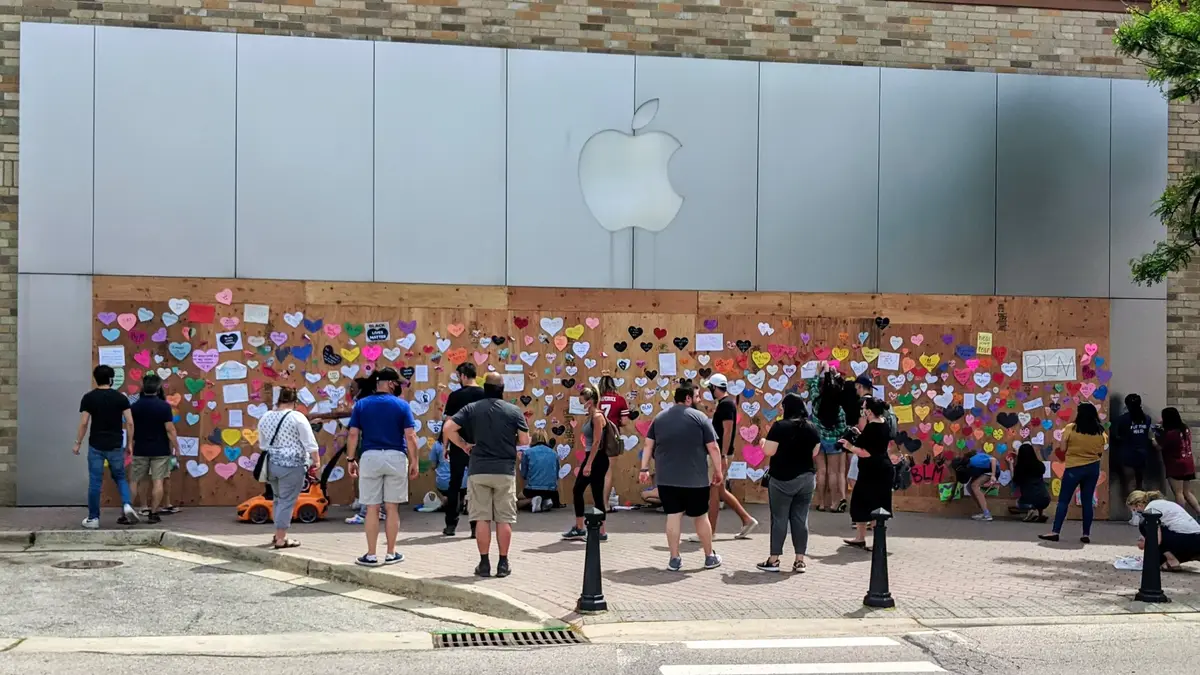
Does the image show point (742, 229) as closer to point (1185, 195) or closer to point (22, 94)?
point (1185, 195)

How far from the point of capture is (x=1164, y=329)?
15.5 metres

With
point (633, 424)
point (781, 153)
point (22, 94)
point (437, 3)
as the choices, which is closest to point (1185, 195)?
point (781, 153)

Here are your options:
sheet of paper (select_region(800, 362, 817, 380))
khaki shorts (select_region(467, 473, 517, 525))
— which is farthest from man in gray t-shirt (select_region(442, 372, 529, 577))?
sheet of paper (select_region(800, 362, 817, 380))

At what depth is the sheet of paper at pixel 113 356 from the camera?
13.4m

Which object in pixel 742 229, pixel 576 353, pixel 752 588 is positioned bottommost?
pixel 752 588

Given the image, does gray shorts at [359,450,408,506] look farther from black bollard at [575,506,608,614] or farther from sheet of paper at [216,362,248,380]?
sheet of paper at [216,362,248,380]

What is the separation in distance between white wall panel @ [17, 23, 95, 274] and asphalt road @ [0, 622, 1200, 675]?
7616 millimetres

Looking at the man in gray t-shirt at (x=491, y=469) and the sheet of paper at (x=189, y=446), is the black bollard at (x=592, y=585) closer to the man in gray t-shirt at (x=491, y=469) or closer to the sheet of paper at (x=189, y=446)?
the man in gray t-shirt at (x=491, y=469)

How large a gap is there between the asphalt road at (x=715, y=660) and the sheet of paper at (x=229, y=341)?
6.87 meters

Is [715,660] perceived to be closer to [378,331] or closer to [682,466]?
[682,466]

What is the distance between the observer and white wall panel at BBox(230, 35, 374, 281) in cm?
1381

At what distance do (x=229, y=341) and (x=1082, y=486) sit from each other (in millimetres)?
10891

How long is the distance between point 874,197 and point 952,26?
2895mm

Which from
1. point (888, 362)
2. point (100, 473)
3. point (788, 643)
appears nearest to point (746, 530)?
point (888, 362)
